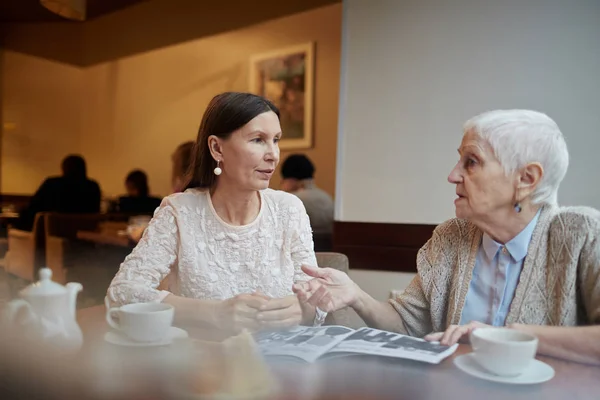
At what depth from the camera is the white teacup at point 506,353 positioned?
0.83m

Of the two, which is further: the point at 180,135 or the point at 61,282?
the point at 180,135

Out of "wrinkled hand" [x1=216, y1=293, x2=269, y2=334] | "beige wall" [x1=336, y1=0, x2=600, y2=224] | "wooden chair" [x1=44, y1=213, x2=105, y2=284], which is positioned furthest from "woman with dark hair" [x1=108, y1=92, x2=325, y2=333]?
"beige wall" [x1=336, y1=0, x2=600, y2=224]

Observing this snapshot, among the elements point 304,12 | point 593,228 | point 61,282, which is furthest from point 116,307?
point 304,12

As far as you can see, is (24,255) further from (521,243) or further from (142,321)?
(521,243)

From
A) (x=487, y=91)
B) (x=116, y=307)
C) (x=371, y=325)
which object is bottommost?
(x=371, y=325)

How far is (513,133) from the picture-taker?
1.14 meters

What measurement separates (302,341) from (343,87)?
1503 millimetres

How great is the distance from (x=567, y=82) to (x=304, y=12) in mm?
1181

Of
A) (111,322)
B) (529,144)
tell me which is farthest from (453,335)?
(111,322)

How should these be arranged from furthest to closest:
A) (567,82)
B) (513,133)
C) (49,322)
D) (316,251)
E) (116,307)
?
1. (567,82)
2. (316,251)
3. (513,133)
4. (116,307)
5. (49,322)

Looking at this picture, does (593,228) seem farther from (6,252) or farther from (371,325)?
(6,252)

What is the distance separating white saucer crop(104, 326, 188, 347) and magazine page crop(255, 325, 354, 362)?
15 cm

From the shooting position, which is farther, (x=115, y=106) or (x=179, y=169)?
(x=179, y=169)

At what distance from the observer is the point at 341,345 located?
3.12 ft
